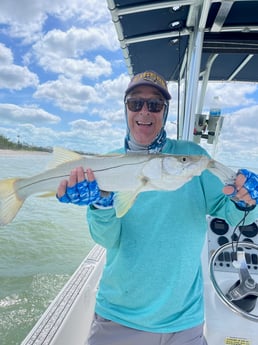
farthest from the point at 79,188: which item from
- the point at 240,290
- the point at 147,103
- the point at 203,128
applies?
the point at 203,128

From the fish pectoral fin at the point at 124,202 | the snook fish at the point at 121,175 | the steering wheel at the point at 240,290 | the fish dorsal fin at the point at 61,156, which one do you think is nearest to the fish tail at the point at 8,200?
the snook fish at the point at 121,175

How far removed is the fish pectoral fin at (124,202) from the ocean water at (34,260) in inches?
Result: 16.4

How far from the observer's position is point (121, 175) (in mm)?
1422

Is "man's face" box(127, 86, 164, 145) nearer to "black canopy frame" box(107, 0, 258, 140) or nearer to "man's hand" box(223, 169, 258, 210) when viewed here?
"man's hand" box(223, 169, 258, 210)

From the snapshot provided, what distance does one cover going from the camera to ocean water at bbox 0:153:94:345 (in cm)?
346

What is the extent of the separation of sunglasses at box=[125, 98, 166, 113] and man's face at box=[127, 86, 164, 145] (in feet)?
0.04

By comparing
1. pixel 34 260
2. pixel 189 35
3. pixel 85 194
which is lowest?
pixel 34 260

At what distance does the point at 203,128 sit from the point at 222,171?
6.53 feet

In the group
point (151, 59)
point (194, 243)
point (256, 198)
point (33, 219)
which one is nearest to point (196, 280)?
point (194, 243)

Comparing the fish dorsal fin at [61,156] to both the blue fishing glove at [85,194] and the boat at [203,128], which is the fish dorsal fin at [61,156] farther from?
the boat at [203,128]

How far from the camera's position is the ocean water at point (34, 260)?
3461 millimetres

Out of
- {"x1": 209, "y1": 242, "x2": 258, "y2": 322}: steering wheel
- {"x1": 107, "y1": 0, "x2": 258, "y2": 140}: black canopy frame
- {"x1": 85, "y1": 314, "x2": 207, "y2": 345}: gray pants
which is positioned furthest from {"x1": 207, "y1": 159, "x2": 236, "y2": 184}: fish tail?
{"x1": 107, "y1": 0, "x2": 258, "y2": 140}: black canopy frame

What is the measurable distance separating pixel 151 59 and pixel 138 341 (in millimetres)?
3050

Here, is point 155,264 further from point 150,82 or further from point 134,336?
point 150,82
